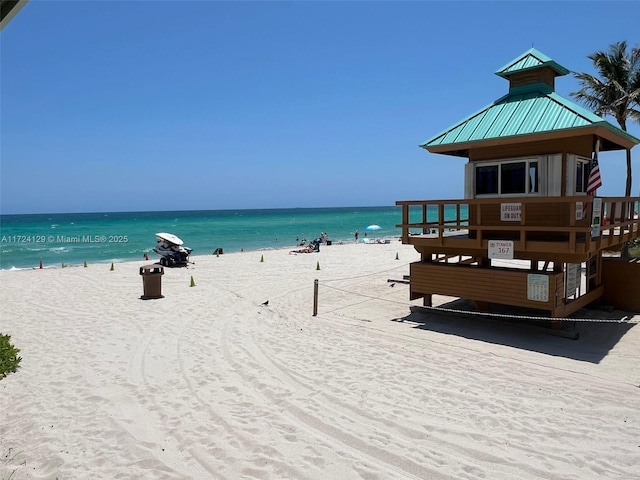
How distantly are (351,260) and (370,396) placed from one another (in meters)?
19.4

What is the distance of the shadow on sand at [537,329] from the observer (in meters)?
9.27

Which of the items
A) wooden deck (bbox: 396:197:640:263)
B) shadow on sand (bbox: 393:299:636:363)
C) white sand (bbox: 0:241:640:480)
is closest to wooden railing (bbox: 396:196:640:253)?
wooden deck (bbox: 396:197:640:263)

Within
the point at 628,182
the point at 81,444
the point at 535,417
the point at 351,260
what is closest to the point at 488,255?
the point at 535,417

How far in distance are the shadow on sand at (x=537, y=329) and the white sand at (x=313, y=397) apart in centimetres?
7

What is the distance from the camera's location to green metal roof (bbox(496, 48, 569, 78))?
1154 centimetres

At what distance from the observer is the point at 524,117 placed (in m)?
10.7

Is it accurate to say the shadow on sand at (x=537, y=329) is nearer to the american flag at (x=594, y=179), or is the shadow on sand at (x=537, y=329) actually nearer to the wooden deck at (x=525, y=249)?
the wooden deck at (x=525, y=249)

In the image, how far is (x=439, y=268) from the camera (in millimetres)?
11359

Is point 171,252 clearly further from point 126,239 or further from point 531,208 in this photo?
point 126,239

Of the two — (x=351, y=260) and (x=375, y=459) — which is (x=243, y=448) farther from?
(x=351, y=260)

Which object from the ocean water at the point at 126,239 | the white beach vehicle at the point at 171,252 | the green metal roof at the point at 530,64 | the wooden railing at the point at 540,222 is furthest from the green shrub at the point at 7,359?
the ocean water at the point at 126,239

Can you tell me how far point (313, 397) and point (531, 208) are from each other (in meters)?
7.73

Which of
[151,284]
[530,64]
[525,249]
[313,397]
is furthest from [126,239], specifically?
[313,397]

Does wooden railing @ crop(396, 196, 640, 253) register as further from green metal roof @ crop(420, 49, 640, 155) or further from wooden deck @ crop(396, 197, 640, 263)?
green metal roof @ crop(420, 49, 640, 155)
